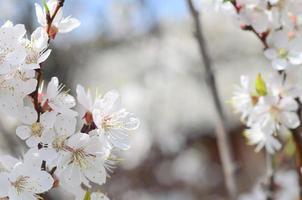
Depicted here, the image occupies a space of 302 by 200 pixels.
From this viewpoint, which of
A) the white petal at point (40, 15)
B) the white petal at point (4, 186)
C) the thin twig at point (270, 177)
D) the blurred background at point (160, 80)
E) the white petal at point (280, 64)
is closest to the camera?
the white petal at point (4, 186)

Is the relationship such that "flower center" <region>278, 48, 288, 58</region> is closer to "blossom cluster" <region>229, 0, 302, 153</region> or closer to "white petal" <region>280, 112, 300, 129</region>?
"blossom cluster" <region>229, 0, 302, 153</region>

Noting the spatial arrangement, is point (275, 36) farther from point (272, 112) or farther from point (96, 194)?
point (96, 194)


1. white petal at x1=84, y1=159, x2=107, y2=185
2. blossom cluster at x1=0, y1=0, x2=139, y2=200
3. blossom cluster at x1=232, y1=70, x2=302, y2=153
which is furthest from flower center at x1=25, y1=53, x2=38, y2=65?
blossom cluster at x1=232, y1=70, x2=302, y2=153

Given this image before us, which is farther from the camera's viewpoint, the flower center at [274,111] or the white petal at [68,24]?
the flower center at [274,111]

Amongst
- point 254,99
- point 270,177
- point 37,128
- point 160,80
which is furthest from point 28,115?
point 160,80

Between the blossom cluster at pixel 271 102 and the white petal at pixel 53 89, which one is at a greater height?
the white petal at pixel 53 89

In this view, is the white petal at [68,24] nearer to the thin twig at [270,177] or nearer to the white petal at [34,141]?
the white petal at [34,141]

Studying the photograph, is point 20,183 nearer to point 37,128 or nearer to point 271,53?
point 37,128

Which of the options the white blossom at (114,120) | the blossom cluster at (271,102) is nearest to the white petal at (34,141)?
the white blossom at (114,120)
